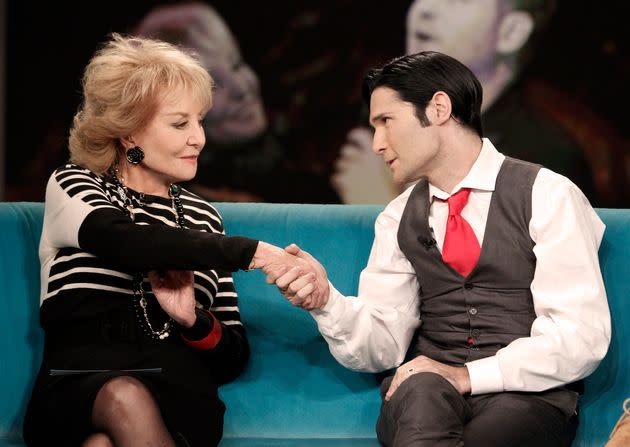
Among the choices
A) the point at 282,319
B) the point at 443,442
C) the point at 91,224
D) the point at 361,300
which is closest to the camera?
the point at 443,442

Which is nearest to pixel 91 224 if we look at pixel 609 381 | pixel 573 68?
pixel 609 381

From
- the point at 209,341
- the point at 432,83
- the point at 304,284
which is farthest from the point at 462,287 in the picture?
the point at 209,341

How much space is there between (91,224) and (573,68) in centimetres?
322

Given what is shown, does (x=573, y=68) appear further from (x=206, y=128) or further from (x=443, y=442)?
(x=443, y=442)

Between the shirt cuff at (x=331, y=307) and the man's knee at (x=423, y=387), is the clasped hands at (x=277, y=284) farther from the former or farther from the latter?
the man's knee at (x=423, y=387)

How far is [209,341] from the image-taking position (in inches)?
98.5

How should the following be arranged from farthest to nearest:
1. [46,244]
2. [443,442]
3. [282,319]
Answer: [282,319]
[46,244]
[443,442]

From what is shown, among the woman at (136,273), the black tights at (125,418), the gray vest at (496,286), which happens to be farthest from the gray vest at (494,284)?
the black tights at (125,418)

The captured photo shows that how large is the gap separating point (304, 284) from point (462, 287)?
0.43m

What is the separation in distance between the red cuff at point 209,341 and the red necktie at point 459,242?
640 millimetres

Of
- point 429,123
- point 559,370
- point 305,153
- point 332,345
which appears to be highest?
point 429,123

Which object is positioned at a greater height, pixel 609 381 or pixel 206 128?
pixel 609 381

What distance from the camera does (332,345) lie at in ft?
8.52

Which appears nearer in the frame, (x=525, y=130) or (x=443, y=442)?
(x=443, y=442)
